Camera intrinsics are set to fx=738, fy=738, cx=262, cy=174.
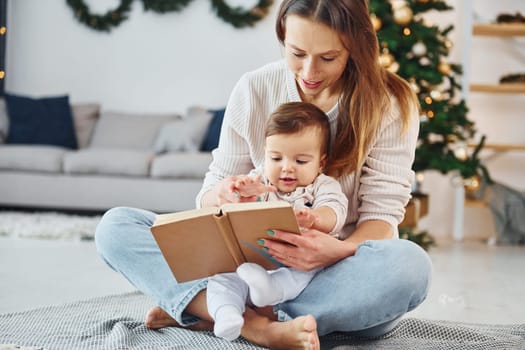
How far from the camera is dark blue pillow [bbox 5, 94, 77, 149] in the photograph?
16.0ft

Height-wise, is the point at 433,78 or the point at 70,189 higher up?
the point at 433,78

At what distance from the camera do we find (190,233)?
137 cm

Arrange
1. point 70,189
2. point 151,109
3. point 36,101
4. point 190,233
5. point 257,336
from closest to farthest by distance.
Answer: point 190,233 < point 257,336 < point 70,189 < point 36,101 < point 151,109

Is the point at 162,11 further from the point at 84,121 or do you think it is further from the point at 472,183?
the point at 472,183

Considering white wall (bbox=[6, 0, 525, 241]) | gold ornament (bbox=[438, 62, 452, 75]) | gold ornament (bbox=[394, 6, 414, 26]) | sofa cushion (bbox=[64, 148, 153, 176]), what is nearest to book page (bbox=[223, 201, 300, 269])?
gold ornament (bbox=[394, 6, 414, 26])

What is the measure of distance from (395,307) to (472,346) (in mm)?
307

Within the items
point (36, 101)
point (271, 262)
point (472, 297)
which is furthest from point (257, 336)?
point (36, 101)

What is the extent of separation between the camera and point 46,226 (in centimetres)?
385

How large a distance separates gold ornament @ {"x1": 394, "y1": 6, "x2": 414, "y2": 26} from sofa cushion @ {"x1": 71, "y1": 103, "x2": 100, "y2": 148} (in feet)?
7.59

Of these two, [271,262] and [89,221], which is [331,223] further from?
[89,221]

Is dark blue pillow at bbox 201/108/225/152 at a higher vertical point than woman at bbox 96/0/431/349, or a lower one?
lower

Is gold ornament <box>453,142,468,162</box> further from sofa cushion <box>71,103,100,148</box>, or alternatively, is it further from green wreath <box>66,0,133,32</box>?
green wreath <box>66,0,133,32</box>

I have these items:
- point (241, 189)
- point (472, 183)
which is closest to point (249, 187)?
point (241, 189)

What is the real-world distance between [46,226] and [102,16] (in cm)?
207
